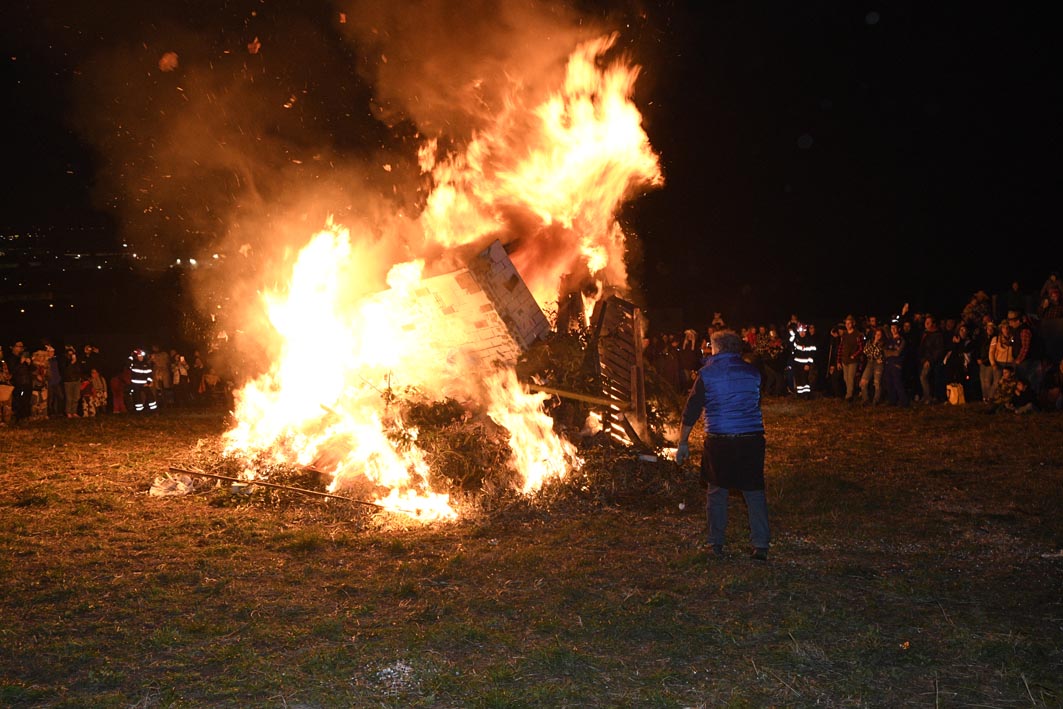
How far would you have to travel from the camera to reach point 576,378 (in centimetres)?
980

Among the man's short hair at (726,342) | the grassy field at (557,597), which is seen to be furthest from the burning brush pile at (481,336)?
the man's short hair at (726,342)

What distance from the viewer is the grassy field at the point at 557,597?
4.11 m

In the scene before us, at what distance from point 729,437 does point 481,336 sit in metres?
4.27

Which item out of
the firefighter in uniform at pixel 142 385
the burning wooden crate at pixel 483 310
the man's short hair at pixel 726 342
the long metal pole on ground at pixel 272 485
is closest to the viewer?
the man's short hair at pixel 726 342

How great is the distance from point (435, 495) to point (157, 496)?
3.33 meters

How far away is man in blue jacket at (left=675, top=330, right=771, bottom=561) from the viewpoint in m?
6.31

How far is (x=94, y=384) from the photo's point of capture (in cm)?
1922

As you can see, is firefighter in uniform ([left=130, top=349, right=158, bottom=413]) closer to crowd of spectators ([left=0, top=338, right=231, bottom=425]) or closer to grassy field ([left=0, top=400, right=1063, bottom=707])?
crowd of spectators ([left=0, top=338, right=231, bottom=425])

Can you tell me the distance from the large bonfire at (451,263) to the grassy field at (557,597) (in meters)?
1.41

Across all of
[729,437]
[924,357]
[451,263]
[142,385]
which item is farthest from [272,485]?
Result: [142,385]

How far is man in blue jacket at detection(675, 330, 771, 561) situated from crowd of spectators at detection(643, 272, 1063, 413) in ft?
16.6

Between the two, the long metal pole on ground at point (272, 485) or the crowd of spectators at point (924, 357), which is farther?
the crowd of spectators at point (924, 357)

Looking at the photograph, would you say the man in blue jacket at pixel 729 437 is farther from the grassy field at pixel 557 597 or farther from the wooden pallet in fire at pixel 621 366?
the wooden pallet in fire at pixel 621 366

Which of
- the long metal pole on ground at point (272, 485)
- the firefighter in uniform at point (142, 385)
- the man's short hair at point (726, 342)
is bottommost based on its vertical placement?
the long metal pole on ground at point (272, 485)
